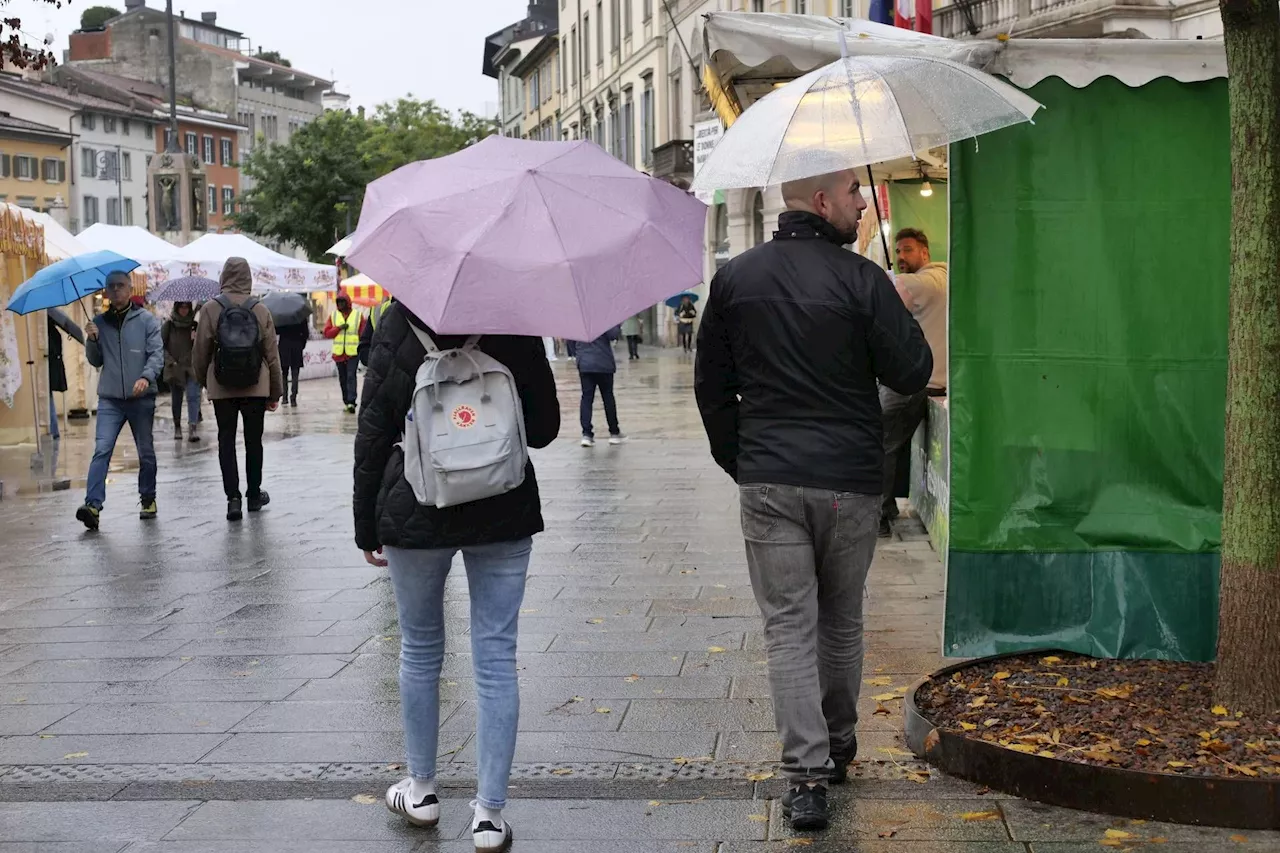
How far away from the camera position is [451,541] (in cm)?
458

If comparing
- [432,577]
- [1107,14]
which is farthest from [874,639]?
[1107,14]

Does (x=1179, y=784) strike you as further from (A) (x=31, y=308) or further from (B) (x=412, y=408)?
(A) (x=31, y=308)

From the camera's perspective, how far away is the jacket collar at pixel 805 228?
485 centimetres

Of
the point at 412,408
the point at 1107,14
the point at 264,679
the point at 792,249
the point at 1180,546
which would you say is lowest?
the point at 264,679

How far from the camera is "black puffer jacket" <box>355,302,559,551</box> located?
180 inches

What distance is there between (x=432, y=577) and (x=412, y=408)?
0.50 metres

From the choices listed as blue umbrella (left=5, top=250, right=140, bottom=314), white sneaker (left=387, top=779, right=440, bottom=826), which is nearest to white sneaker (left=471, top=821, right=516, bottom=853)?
white sneaker (left=387, top=779, right=440, bottom=826)

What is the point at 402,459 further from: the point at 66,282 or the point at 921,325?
the point at 66,282

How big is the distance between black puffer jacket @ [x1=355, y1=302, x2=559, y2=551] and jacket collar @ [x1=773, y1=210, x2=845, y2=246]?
81 cm

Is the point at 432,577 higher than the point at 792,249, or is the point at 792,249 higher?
the point at 792,249

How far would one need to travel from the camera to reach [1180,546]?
614 centimetres

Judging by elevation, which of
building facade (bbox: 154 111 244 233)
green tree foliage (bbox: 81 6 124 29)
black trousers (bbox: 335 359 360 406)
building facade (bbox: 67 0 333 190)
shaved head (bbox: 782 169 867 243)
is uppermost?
green tree foliage (bbox: 81 6 124 29)

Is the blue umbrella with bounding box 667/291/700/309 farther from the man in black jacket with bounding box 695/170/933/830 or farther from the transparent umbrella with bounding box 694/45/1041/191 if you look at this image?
the man in black jacket with bounding box 695/170/933/830

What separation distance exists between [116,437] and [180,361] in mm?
8750
